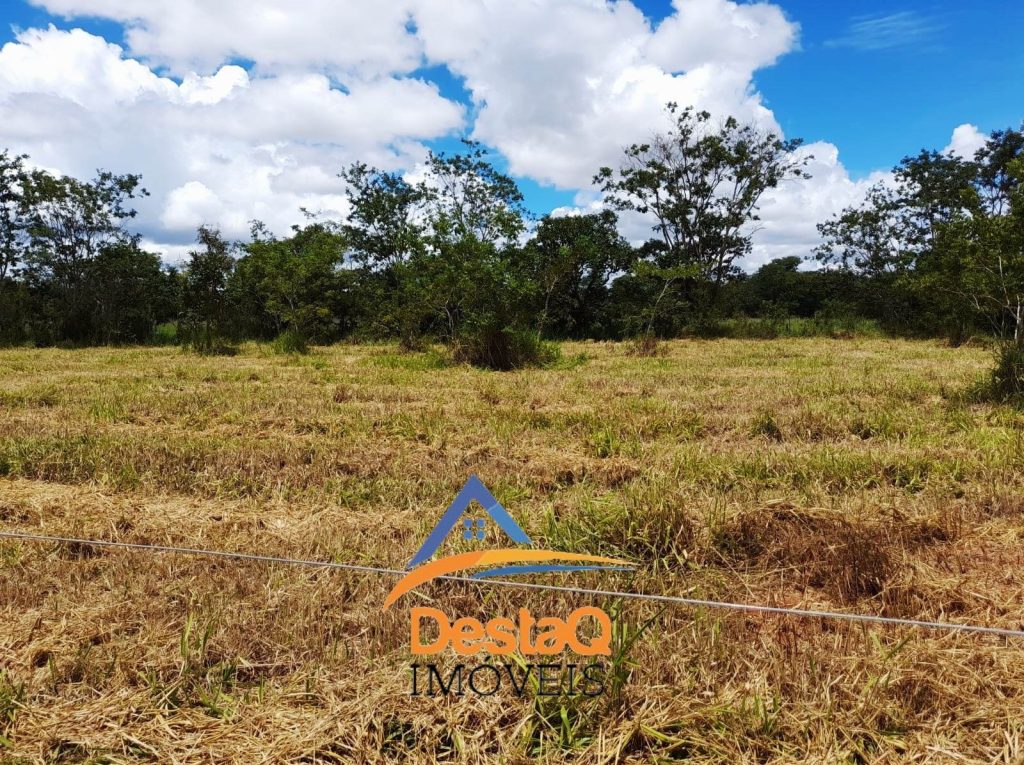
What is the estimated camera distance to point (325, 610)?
2.70 m

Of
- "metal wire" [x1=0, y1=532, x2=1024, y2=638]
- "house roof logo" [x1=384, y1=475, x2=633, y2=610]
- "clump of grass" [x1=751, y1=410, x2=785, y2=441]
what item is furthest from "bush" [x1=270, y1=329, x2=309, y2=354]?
"house roof logo" [x1=384, y1=475, x2=633, y2=610]

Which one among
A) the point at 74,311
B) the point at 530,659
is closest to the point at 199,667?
the point at 530,659

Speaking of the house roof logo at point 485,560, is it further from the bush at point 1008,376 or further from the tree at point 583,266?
the tree at point 583,266

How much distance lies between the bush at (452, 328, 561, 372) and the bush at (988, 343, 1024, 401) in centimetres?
768

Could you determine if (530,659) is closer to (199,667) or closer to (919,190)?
(199,667)

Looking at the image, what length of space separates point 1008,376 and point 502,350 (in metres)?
8.24

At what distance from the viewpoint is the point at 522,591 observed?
2818mm

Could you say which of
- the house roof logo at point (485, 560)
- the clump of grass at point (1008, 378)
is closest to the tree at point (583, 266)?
the clump of grass at point (1008, 378)

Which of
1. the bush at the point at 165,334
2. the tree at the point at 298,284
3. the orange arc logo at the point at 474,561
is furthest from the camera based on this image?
the bush at the point at 165,334

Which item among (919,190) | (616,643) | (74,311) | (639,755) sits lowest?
(639,755)

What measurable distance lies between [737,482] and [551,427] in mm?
2321

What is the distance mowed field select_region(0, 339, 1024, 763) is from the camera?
6.71 ft
